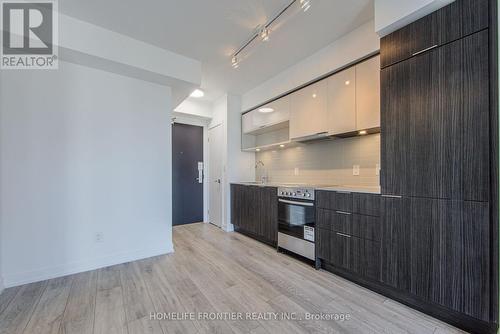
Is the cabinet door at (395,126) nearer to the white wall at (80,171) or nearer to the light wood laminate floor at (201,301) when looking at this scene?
the light wood laminate floor at (201,301)

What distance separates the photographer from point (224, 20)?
7.17 feet

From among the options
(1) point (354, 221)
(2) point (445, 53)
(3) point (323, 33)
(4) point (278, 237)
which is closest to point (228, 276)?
(4) point (278, 237)

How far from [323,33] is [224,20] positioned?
108 centimetres

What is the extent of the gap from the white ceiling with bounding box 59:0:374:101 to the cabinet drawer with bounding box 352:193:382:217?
173cm

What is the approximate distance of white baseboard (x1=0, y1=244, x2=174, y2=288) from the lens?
2.08 m

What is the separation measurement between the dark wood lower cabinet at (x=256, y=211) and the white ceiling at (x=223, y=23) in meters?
1.85

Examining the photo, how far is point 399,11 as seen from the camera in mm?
1687

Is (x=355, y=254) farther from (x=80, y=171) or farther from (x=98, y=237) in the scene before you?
(x=80, y=171)

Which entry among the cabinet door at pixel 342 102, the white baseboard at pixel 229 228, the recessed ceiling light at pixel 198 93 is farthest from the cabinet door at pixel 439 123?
the recessed ceiling light at pixel 198 93

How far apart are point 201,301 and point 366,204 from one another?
167 centimetres

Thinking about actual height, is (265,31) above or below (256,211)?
above

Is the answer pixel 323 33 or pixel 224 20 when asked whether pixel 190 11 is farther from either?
pixel 323 33

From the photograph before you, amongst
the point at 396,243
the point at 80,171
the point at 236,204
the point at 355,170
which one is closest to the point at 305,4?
the point at 355,170

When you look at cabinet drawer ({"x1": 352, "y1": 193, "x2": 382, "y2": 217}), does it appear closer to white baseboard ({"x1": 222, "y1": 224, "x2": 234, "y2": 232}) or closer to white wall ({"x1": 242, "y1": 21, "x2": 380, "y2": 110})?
white wall ({"x1": 242, "y1": 21, "x2": 380, "y2": 110})
